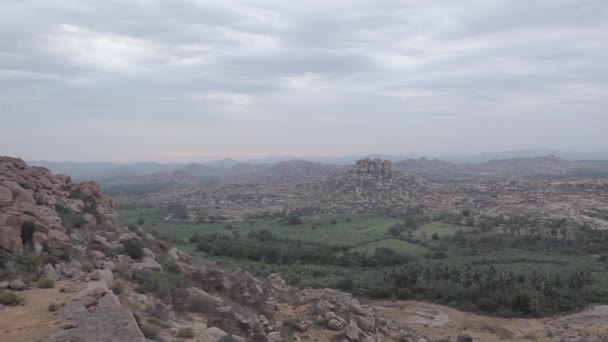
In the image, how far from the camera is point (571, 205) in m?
80.8

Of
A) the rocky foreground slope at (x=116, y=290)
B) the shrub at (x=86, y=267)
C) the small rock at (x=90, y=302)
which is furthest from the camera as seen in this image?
the shrub at (x=86, y=267)

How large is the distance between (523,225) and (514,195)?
35.4m

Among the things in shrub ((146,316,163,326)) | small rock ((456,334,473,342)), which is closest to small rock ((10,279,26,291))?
shrub ((146,316,163,326))

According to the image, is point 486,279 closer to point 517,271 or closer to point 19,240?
point 517,271

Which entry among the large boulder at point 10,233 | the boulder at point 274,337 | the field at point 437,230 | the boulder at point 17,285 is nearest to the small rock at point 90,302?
the boulder at point 17,285

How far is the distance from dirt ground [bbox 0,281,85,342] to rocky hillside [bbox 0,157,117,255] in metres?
3.23

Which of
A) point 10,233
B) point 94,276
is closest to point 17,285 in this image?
point 94,276

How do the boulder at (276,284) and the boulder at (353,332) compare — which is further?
the boulder at (276,284)

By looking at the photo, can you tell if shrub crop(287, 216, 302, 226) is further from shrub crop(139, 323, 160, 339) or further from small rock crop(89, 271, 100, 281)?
shrub crop(139, 323, 160, 339)

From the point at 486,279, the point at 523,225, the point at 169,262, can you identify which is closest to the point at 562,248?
the point at 523,225

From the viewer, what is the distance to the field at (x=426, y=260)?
32250 mm

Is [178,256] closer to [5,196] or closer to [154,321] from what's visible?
[5,196]

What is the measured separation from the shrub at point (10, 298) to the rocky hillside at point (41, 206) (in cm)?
317

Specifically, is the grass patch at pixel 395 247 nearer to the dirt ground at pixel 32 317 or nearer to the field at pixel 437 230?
the field at pixel 437 230
